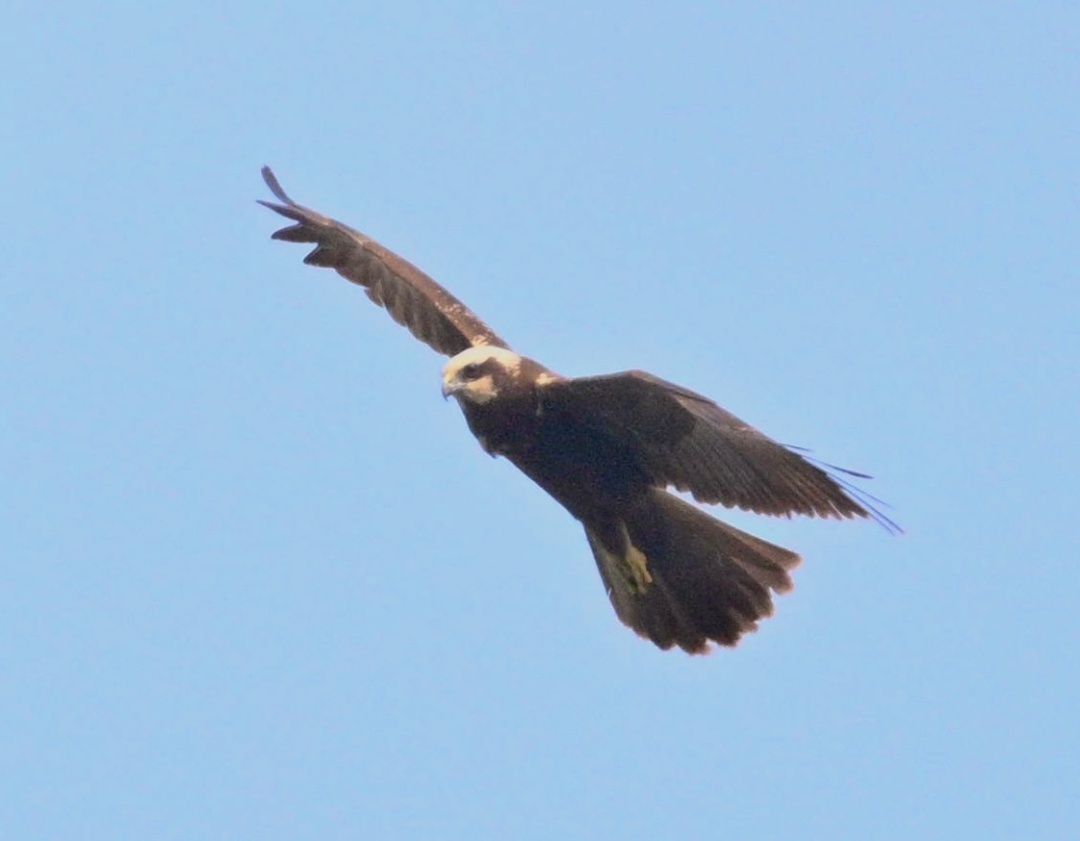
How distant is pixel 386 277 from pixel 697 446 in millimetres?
3042

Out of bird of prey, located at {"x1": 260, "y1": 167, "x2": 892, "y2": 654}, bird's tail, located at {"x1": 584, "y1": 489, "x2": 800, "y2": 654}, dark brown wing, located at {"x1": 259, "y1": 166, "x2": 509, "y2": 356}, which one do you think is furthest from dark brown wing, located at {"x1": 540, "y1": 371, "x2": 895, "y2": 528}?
dark brown wing, located at {"x1": 259, "y1": 166, "x2": 509, "y2": 356}

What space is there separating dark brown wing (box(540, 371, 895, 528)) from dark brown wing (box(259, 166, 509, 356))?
1.75 meters

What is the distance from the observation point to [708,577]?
11.9 m

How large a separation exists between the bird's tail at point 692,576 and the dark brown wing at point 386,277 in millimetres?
1641

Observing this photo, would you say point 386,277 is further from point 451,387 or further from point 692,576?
→ point 692,576

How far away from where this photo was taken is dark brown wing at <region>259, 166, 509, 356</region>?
1269 centimetres

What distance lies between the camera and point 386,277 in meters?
13.0

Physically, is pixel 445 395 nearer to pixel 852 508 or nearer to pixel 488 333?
pixel 488 333

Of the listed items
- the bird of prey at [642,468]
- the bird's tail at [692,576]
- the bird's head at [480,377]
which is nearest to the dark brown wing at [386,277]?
the bird of prey at [642,468]

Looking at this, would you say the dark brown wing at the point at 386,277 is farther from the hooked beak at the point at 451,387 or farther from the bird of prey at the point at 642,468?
the hooked beak at the point at 451,387

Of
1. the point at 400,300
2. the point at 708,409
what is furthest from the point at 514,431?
the point at 400,300

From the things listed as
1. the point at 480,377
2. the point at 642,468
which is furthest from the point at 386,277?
the point at 642,468

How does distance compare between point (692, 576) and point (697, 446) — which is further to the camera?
point (692, 576)

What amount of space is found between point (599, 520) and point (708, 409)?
1.42 metres
